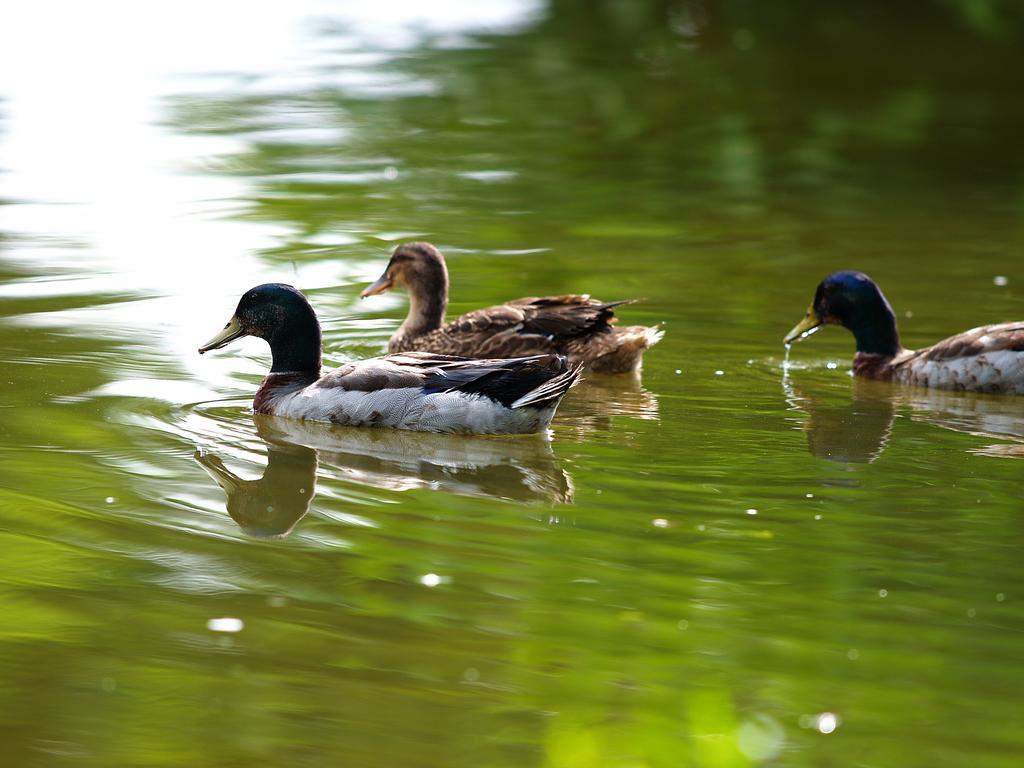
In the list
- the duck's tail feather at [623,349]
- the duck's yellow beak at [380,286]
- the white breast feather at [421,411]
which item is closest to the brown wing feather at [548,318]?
the duck's tail feather at [623,349]

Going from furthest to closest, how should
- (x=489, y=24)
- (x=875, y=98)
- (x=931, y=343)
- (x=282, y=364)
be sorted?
(x=489, y=24) < (x=875, y=98) < (x=931, y=343) < (x=282, y=364)

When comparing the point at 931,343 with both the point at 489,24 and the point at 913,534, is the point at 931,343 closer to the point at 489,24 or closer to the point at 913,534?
the point at 913,534

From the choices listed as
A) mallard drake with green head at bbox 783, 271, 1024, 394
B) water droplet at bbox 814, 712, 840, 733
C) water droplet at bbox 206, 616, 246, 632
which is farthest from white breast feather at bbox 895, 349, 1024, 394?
water droplet at bbox 206, 616, 246, 632

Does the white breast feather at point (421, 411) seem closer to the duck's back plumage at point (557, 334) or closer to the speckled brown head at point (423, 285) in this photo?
the duck's back plumage at point (557, 334)

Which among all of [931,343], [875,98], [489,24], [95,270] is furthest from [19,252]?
[489,24]

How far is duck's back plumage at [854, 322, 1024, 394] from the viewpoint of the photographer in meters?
11.2

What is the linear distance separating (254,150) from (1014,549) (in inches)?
540

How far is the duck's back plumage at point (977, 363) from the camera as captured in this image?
36.7 feet

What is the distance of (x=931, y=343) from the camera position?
41.6 feet

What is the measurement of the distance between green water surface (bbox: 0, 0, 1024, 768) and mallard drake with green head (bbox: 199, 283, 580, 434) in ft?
0.52

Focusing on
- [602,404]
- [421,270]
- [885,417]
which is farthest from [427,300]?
[885,417]

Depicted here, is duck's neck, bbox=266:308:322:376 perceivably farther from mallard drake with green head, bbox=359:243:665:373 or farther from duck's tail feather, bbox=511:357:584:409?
duck's tail feather, bbox=511:357:584:409

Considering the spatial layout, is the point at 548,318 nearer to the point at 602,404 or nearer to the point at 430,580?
the point at 602,404

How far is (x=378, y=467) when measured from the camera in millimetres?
9234
